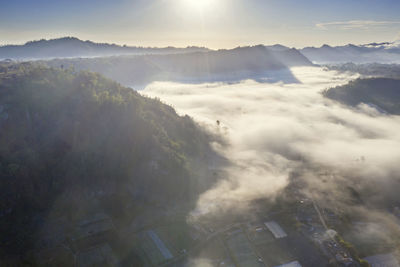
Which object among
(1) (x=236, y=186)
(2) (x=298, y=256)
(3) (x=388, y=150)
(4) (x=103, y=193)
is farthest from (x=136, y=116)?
(3) (x=388, y=150)

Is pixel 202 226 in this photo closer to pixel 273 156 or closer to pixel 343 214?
pixel 343 214

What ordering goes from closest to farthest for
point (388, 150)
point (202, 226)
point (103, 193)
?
point (202, 226)
point (103, 193)
point (388, 150)

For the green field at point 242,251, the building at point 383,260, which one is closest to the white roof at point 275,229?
the green field at point 242,251

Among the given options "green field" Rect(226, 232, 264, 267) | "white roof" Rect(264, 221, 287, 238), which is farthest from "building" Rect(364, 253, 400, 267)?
"green field" Rect(226, 232, 264, 267)

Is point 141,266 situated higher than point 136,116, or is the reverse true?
point 136,116

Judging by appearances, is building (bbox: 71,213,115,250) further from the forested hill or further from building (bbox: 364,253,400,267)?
building (bbox: 364,253,400,267)

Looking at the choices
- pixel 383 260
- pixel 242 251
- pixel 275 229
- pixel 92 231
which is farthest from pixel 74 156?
pixel 383 260
